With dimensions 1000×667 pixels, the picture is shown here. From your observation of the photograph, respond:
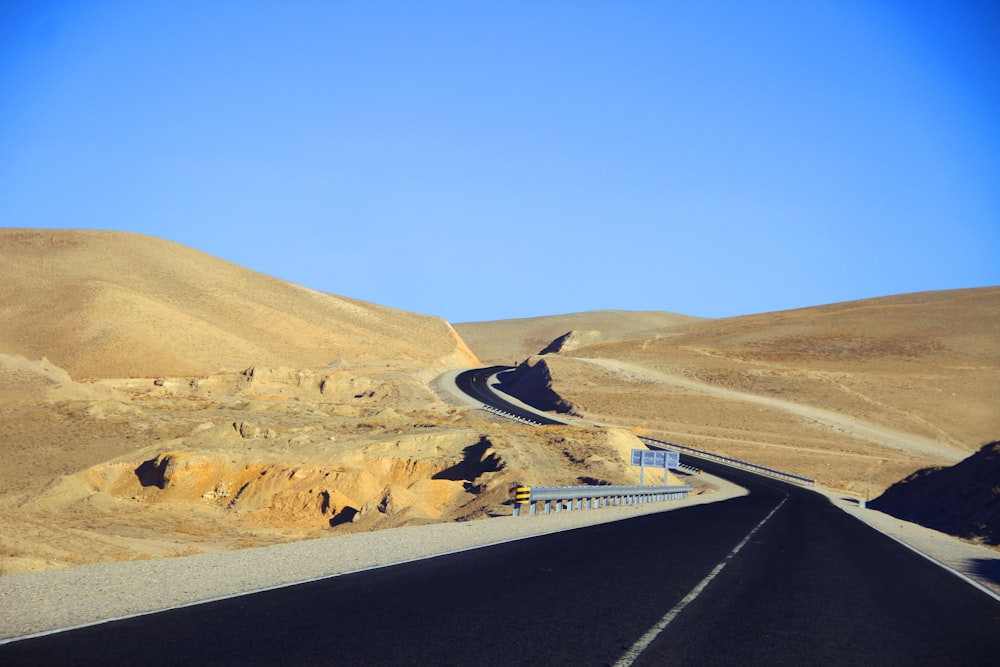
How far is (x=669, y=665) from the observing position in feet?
25.3

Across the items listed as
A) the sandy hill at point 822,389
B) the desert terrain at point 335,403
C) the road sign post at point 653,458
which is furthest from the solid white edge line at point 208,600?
the sandy hill at point 822,389

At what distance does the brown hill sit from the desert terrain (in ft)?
35.4

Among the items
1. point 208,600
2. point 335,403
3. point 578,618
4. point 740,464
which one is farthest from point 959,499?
point 335,403

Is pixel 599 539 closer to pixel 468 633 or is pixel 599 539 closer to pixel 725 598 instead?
pixel 725 598

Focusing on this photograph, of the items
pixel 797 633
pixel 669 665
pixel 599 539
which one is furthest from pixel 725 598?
pixel 599 539

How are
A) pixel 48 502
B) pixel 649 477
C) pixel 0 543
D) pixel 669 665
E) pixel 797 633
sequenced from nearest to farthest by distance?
pixel 669 665, pixel 797 633, pixel 0 543, pixel 48 502, pixel 649 477

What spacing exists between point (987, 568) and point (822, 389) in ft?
278

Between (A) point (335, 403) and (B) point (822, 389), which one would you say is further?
(B) point (822, 389)

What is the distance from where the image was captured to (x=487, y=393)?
9669 cm

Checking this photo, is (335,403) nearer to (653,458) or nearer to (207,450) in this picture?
(207,450)

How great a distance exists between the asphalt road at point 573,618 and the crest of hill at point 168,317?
80709 mm

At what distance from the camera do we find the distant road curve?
7719 centimetres

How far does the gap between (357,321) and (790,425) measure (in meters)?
74.6

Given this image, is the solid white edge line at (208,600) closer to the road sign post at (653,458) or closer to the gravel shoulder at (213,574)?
the gravel shoulder at (213,574)
